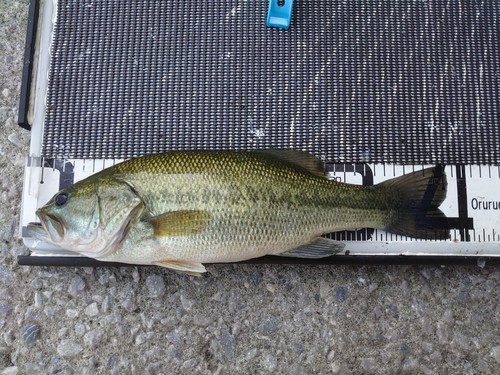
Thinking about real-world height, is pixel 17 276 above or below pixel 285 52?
below

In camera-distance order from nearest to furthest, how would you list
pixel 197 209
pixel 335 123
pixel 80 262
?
1. pixel 197 209
2. pixel 80 262
3. pixel 335 123

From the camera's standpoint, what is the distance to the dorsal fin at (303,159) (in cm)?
221

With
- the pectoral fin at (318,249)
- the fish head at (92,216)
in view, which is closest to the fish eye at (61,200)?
the fish head at (92,216)

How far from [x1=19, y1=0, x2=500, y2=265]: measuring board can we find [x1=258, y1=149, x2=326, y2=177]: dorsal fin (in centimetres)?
17

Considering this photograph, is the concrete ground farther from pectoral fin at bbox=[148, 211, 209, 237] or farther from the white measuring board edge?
pectoral fin at bbox=[148, 211, 209, 237]

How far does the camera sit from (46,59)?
2520 mm

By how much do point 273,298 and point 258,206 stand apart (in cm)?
53

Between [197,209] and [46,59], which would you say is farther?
[46,59]

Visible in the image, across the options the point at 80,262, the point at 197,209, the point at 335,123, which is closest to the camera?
the point at 197,209

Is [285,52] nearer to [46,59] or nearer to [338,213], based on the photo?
[338,213]

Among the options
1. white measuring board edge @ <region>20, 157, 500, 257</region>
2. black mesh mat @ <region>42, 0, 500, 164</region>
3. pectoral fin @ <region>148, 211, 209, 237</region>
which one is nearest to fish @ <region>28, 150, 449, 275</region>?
pectoral fin @ <region>148, 211, 209, 237</region>

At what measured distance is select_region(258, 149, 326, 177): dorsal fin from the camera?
2205 millimetres

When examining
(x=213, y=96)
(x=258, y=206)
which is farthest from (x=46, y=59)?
(x=258, y=206)

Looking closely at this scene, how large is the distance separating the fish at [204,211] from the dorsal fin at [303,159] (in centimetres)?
2
